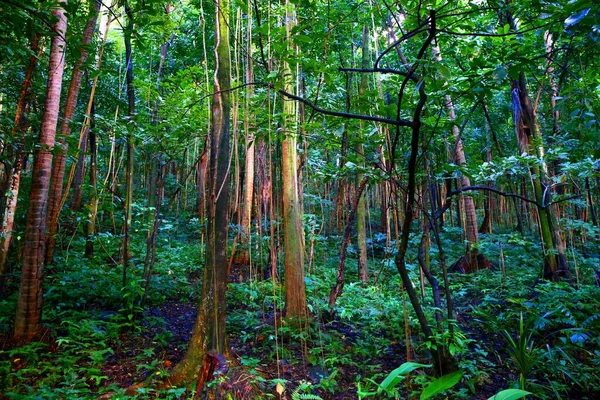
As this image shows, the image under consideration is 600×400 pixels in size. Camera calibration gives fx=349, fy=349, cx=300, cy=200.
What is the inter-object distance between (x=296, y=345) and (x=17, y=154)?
130 inches

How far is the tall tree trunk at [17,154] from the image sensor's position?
345 centimetres

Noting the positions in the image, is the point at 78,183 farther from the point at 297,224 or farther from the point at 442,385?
the point at 442,385

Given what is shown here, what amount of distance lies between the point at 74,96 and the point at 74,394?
13.0ft

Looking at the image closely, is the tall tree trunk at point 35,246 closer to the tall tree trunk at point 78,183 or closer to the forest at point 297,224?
the forest at point 297,224

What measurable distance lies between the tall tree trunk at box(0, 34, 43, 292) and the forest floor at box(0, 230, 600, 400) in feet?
2.09

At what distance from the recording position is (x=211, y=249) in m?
2.44

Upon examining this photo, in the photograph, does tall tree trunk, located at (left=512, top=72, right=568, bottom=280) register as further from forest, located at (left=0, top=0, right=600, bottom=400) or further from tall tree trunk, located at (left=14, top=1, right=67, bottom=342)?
tall tree trunk, located at (left=14, top=1, right=67, bottom=342)

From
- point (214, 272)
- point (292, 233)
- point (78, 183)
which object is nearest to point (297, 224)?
point (292, 233)

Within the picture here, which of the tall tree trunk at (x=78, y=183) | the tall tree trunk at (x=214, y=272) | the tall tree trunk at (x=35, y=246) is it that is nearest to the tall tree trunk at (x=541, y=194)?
the tall tree trunk at (x=214, y=272)

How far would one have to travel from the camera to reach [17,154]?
131 inches

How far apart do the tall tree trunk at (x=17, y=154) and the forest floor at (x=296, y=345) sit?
0.64m

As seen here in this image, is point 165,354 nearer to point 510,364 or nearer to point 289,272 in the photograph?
point 289,272

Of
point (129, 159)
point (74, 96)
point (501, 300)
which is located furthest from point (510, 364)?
point (74, 96)

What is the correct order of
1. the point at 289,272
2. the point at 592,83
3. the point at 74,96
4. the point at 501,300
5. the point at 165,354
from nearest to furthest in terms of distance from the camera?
the point at 592,83, the point at 165,354, the point at 289,272, the point at 74,96, the point at 501,300
